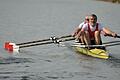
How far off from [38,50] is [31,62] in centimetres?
372

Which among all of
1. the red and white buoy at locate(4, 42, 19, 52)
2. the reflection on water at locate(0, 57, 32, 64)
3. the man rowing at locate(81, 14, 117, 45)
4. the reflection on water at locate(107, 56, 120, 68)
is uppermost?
the man rowing at locate(81, 14, 117, 45)

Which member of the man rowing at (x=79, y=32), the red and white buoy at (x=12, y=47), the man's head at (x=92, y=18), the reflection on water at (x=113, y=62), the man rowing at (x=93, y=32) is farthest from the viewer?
the red and white buoy at (x=12, y=47)

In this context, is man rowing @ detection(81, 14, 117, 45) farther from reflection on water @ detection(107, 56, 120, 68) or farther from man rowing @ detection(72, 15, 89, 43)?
reflection on water @ detection(107, 56, 120, 68)

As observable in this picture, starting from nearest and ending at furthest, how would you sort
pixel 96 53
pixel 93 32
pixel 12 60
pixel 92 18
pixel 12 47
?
pixel 12 60
pixel 92 18
pixel 96 53
pixel 93 32
pixel 12 47

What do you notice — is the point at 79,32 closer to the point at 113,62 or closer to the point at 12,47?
the point at 113,62

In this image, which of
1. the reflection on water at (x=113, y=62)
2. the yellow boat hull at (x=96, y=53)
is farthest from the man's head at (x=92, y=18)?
the reflection on water at (x=113, y=62)

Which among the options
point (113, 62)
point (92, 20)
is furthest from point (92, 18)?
point (113, 62)

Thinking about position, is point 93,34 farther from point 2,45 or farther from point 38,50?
point 2,45

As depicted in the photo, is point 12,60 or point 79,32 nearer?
point 12,60

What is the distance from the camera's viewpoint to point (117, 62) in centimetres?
1928

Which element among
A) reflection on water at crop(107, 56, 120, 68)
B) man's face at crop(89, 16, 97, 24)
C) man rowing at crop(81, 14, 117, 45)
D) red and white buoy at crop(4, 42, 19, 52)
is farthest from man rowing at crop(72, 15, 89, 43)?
red and white buoy at crop(4, 42, 19, 52)

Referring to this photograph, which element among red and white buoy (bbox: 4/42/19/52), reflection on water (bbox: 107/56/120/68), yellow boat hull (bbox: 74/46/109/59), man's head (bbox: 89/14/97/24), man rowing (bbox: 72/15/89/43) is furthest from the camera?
red and white buoy (bbox: 4/42/19/52)

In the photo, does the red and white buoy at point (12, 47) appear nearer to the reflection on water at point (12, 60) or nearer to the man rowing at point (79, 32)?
the reflection on water at point (12, 60)

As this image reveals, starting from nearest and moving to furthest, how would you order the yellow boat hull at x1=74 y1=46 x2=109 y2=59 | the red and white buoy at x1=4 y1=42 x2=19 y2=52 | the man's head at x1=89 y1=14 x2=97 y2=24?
the yellow boat hull at x1=74 y1=46 x2=109 y2=59, the man's head at x1=89 y1=14 x2=97 y2=24, the red and white buoy at x1=4 y1=42 x2=19 y2=52
